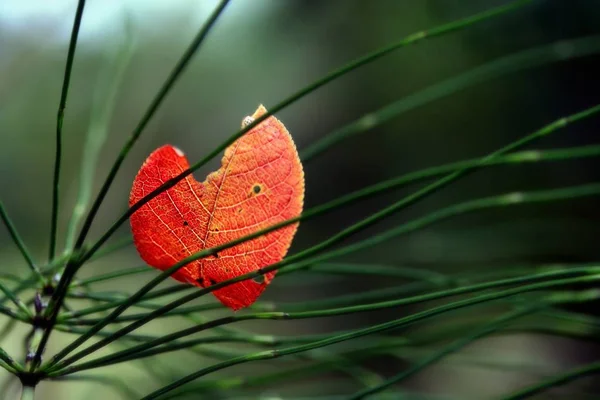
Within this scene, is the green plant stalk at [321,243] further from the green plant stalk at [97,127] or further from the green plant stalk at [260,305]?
the green plant stalk at [97,127]

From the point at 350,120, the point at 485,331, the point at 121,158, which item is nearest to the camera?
the point at 121,158

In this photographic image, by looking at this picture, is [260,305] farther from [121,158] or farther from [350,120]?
[350,120]

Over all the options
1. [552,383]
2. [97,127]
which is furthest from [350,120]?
[552,383]

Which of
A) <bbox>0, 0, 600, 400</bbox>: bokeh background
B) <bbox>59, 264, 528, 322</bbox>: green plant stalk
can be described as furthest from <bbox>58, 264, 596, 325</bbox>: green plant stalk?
<bbox>0, 0, 600, 400</bbox>: bokeh background

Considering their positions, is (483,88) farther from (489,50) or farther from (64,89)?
(64,89)

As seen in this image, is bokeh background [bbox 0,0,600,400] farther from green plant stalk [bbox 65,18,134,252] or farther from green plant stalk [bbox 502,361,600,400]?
green plant stalk [bbox 502,361,600,400]

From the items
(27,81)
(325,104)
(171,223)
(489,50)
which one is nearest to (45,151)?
(27,81)
